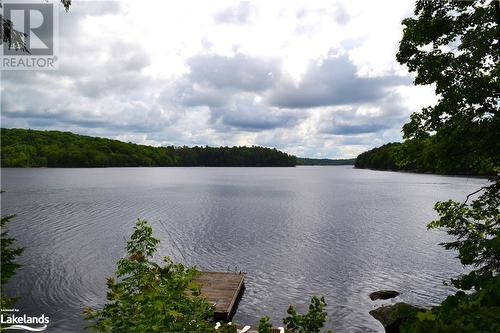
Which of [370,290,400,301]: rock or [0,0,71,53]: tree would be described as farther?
[370,290,400,301]: rock

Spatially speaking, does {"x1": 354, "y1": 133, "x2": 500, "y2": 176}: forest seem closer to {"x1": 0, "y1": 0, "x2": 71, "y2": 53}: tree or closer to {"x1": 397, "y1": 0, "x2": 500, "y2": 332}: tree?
{"x1": 397, "y1": 0, "x2": 500, "y2": 332}: tree

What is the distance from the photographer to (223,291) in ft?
93.4

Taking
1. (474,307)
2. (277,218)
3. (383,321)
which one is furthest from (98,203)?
(474,307)

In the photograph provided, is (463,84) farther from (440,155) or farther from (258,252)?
(258,252)

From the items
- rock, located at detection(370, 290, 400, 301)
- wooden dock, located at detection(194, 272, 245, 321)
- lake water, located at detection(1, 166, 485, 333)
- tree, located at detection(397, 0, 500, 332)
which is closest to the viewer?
tree, located at detection(397, 0, 500, 332)

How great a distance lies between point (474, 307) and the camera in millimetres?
4363

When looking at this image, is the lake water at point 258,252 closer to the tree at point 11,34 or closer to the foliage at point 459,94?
the foliage at point 459,94

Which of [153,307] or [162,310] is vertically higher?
[153,307]

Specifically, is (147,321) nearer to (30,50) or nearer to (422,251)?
(30,50)

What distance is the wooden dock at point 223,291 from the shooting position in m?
25.0

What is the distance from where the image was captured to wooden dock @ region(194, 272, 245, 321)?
81.9 ft

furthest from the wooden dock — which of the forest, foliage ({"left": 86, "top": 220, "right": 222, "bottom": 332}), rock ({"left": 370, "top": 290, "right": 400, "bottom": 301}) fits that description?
the forest

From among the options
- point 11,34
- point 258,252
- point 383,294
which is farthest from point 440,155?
point 258,252

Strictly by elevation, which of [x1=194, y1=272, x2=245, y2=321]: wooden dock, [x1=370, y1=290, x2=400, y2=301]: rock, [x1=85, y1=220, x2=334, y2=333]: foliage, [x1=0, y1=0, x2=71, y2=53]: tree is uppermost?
[x1=0, y1=0, x2=71, y2=53]: tree
